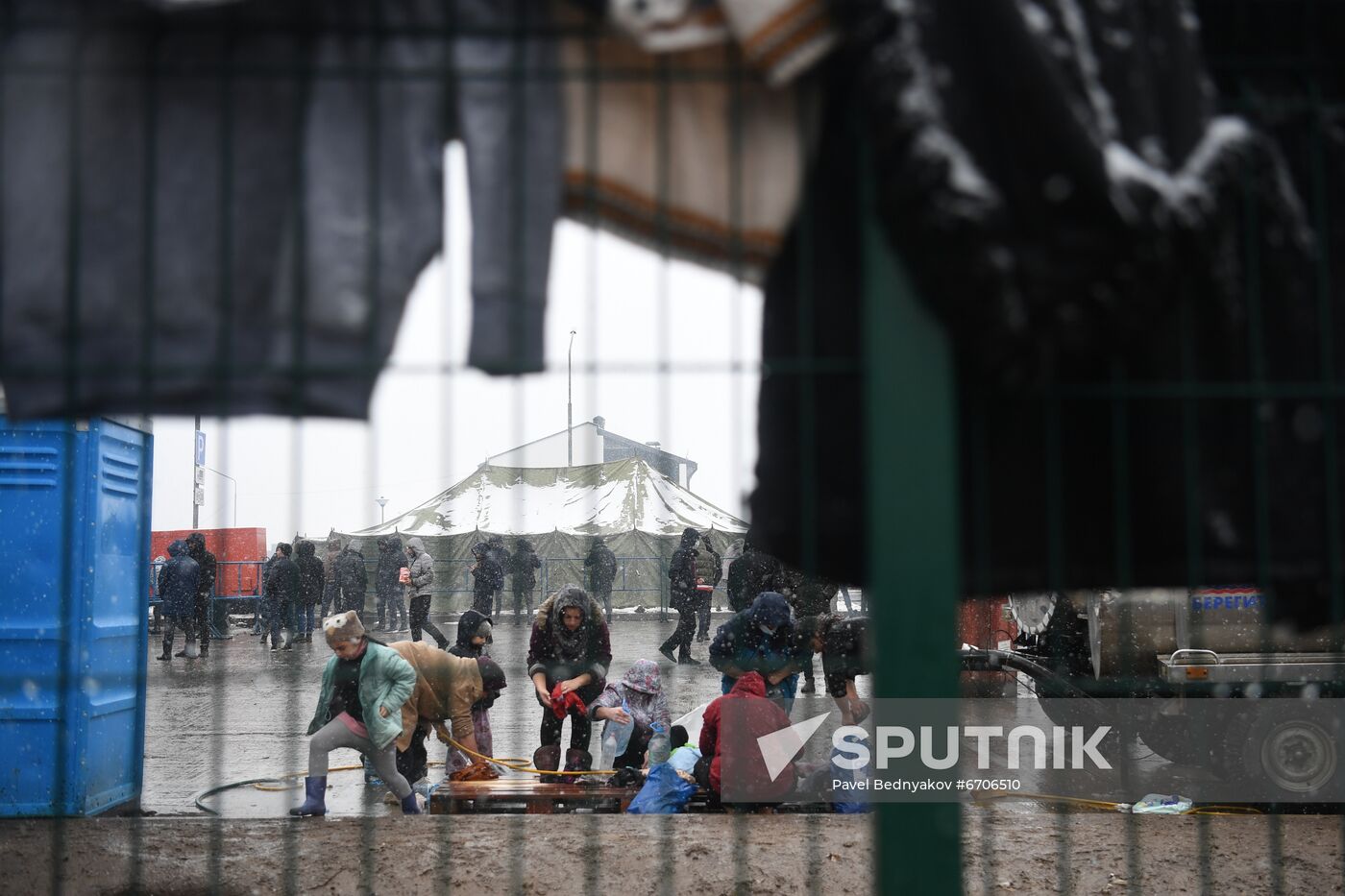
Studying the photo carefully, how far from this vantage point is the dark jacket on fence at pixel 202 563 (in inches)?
600

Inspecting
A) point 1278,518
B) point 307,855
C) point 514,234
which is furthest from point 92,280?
point 307,855

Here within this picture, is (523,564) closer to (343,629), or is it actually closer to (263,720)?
(263,720)

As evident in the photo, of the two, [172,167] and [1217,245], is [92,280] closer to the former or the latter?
[172,167]

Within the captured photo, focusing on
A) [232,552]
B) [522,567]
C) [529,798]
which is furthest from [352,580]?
[529,798]

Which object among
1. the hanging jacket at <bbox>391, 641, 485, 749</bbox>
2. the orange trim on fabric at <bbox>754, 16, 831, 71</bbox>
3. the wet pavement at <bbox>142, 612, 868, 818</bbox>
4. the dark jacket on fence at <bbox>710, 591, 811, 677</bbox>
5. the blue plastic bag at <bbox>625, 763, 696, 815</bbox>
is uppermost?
the orange trim on fabric at <bbox>754, 16, 831, 71</bbox>

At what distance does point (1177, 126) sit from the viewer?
6.79 ft

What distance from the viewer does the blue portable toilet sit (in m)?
6.12

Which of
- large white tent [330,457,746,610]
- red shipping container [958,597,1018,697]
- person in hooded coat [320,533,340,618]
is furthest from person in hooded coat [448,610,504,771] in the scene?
person in hooded coat [320,533,340,618]

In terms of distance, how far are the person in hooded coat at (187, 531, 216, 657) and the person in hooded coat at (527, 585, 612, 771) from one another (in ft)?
27.7

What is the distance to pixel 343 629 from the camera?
734 centimetres

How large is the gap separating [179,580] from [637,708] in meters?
9.91

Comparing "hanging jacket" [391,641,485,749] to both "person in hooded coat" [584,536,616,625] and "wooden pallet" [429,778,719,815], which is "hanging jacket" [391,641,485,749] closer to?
"wooden pallet" [429,778,719,815]

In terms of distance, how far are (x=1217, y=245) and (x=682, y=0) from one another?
1.10 metres

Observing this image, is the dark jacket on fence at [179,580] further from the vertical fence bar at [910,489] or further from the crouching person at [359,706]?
the vertical fence bar at [910,489]
